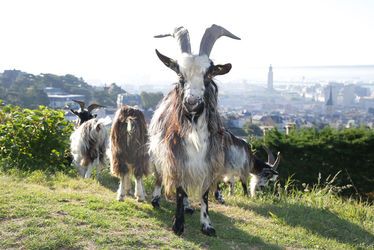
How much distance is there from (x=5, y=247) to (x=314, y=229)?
3.77 meters

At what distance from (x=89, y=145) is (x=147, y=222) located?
3433mm

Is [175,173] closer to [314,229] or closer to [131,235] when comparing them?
[131,235]

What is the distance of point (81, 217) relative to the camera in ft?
15.1

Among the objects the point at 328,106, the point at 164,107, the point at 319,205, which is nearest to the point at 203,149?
the point at 164,107

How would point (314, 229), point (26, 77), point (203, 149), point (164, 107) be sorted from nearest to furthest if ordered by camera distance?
1. point (203, 149)
2. point (164, 107)
3. point (314, 229)
4. point (26, 77)

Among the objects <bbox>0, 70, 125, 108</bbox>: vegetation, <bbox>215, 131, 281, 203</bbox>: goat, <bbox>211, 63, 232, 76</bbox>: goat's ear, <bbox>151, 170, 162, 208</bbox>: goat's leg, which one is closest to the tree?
<bbox>0, 70, 125, 108</bbox>: vegetation

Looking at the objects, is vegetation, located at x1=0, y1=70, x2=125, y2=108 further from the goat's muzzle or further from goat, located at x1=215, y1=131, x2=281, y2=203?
the goat's muzzle

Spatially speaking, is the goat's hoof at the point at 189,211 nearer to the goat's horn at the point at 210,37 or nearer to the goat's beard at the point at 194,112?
the goat's beard at the point at 194,112

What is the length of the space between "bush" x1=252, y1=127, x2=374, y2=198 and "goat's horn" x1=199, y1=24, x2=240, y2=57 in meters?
9.32

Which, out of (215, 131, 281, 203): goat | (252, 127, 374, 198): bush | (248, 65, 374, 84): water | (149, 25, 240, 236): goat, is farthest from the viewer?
(248, 65, 374, 84): water

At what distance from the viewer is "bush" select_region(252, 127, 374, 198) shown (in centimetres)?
1290

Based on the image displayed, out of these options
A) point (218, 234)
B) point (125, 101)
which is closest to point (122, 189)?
point (218, 234)

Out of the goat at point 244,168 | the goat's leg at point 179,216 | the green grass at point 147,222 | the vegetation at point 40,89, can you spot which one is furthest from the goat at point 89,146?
the vegetation at point 40,89

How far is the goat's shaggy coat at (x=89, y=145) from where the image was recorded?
25.5ft
